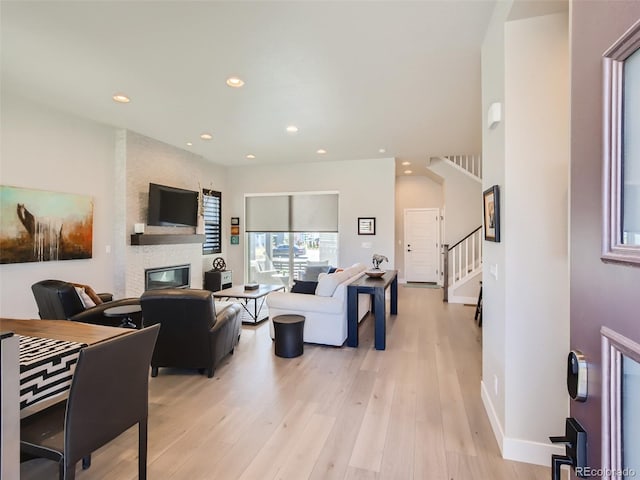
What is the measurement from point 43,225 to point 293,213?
477 centimetres

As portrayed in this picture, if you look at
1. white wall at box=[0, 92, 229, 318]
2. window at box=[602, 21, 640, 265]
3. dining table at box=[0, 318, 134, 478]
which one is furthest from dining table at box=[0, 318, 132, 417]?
white wall at box=[0, 92, 229, 318]

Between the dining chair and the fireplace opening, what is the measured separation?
4534mm

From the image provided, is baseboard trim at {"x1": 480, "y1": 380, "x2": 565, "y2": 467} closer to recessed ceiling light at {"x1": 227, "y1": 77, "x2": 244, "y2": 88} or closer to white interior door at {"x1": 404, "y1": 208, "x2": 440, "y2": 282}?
recessed ceiling light at {"x1": 227, "y1": 77, "x2": 244, "y2": 88}

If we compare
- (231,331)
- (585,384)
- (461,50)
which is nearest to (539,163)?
(461,50)

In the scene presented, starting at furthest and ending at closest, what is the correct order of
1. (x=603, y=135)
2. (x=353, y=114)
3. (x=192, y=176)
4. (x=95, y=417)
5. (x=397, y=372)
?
(x=192, y=176) → (x=353, y=114) → (x=397, y=372) → (x=95, y=417) → (x=603, y=135)

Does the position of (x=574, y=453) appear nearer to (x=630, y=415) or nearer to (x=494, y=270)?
(x=630, y=415)

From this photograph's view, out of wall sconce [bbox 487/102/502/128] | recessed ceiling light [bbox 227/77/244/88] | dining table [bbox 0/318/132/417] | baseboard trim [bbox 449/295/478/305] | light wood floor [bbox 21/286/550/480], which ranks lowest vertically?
light wood floor [bbox 21/286/550/480]

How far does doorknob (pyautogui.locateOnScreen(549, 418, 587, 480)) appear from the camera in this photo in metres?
0.65

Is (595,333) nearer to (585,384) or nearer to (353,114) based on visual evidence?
(585,384)

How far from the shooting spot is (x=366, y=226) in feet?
24.6

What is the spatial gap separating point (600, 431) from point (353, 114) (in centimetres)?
460

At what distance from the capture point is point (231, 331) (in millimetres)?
3715

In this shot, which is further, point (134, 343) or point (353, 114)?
point (353, 114)

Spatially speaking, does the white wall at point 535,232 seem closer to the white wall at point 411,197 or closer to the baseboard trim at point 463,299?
the baseboard trim at point 463,299
